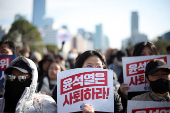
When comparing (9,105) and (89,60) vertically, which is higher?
(89,60)

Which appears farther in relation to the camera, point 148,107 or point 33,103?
point 33,103

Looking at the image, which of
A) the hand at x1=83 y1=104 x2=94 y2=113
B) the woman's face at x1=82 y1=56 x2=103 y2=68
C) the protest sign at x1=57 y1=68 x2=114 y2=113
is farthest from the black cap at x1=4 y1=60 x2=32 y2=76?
the hand at x1=83 y1=104 x2=94 y2=113

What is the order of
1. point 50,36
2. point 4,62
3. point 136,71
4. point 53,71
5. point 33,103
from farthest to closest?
point 50,36 < point 53,71 < point 4,62 < point 136,71 < point 33,103

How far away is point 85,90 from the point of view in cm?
211

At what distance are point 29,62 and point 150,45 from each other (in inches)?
88.4

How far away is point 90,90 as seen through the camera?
2.11m

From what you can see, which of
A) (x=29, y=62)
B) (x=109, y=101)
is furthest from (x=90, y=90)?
(x=29, y=62)

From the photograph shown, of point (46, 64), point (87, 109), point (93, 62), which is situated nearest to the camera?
point (87, 109)

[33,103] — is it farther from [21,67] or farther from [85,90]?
[85,90]

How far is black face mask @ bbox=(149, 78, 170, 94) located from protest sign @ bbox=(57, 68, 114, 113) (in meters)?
0.57

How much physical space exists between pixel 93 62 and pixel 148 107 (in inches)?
37.8

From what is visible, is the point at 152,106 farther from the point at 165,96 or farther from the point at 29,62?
the point at 29,62

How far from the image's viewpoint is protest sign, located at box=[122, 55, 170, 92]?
8.89ft

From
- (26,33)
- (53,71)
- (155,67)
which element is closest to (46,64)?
(53,71)
